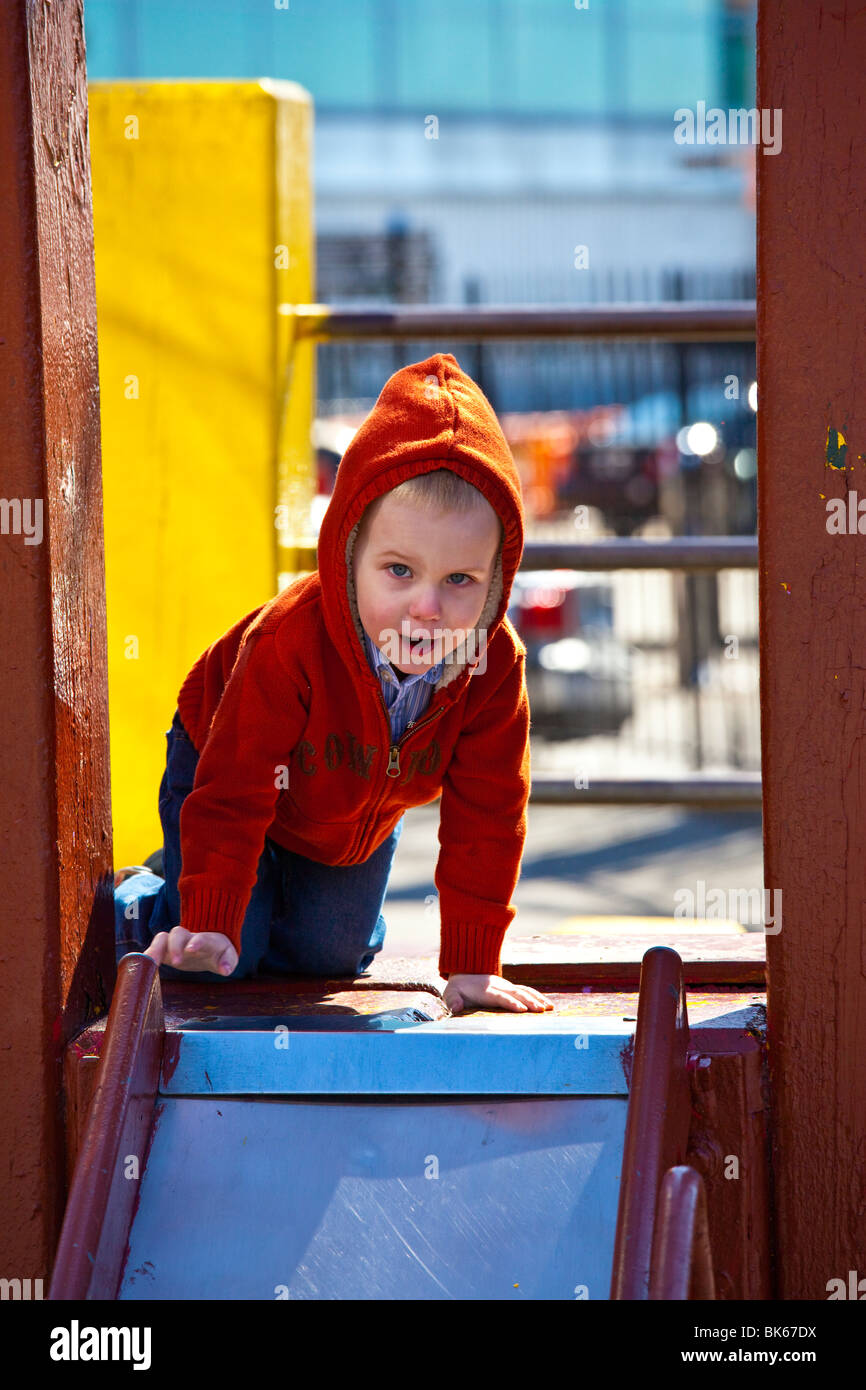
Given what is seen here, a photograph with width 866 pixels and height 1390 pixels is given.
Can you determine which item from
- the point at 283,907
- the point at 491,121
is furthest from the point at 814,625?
the point at 491,121

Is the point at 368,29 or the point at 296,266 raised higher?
the point at 368,29

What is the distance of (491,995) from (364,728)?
0.37m

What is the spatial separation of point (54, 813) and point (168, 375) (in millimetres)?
1426

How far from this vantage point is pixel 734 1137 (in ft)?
4.79

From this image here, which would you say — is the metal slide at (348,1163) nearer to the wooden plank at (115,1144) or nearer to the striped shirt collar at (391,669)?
the wooden plank at (115,1144)

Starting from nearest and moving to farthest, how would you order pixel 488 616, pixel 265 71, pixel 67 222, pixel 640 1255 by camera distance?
1. pixel 640 1255
2. pixel 67 222
3. pixel 488 616
4. pixel 265 71

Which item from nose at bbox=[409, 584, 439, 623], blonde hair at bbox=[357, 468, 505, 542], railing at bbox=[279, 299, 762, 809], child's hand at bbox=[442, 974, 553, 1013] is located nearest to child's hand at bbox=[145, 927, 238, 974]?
A: child's hand at bbox=[442, 974, 553, 1013]

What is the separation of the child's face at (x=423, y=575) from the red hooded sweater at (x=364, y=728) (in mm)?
40

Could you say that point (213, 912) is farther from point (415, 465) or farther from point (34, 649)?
point (415, 465)

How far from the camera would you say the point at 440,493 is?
5.29 ft

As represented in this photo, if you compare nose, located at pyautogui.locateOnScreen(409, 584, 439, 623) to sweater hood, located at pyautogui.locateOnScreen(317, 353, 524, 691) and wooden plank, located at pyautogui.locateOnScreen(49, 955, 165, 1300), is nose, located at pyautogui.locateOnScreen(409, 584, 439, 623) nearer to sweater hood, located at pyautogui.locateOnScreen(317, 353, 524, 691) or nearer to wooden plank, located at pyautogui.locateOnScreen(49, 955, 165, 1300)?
sweater hood, located at pyautogui.locateOnScreen(317, 353, 524, 691)
